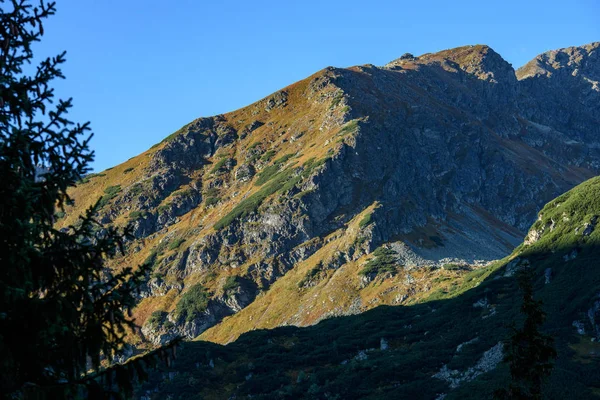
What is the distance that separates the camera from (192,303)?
187250 millimetres

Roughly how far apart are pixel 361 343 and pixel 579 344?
46.0 m

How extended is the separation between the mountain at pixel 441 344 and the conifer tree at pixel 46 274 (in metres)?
70.5

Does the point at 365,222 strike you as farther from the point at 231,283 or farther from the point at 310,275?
the point at 231,283

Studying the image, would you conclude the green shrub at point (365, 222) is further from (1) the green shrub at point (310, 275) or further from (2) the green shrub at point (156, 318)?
(2) the green shrub at point (156, 318)

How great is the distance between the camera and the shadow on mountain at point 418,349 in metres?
90.5

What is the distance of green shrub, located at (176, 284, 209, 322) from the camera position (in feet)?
604

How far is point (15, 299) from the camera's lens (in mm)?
12047

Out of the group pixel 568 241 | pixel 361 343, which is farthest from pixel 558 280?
pixel 361 343

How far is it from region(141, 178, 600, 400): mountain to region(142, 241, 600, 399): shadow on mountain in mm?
227

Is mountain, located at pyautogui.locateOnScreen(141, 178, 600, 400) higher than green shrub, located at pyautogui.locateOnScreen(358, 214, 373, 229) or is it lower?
lower

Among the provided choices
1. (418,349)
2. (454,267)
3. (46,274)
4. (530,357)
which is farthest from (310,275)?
(46,274)

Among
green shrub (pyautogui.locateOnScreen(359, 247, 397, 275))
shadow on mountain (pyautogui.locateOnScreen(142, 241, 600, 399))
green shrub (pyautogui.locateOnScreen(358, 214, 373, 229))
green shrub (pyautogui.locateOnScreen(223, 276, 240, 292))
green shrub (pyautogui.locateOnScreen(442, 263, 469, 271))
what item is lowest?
shadow on mountain (pyautogui.locateOnScreen(142, 241, 600, 399))

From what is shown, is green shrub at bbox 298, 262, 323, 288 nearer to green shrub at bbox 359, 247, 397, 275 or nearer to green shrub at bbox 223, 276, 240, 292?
green shrub at bbox 359, 247, 397, 275

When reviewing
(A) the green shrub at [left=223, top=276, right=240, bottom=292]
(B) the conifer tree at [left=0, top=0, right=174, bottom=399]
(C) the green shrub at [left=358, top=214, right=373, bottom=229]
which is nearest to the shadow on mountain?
(C) the green shrub at [left=358, top=214, right=373, bottom=229]
